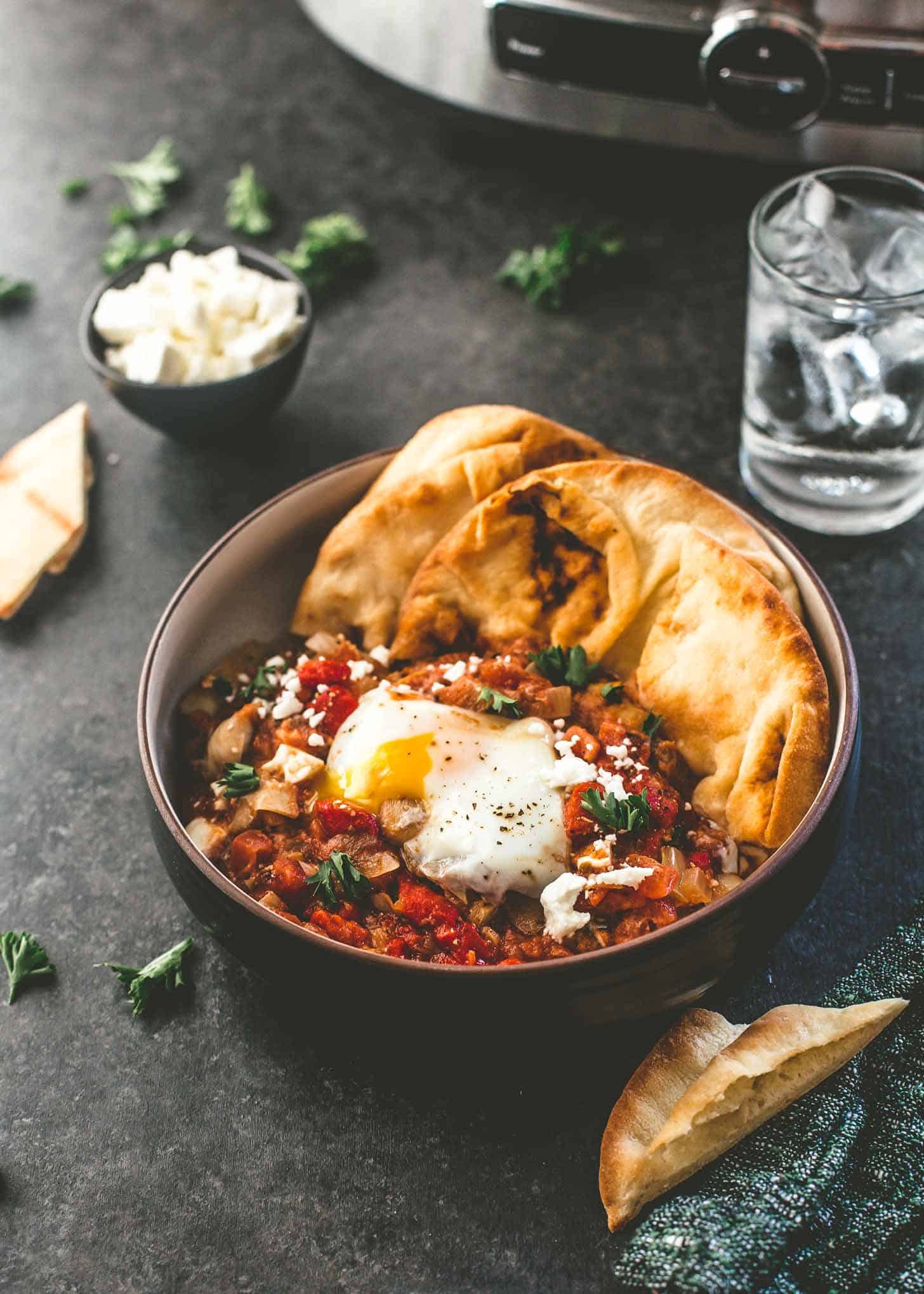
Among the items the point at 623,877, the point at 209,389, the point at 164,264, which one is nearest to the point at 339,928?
the point at 623,877

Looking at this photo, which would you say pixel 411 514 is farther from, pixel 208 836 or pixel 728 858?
pixel 728 858

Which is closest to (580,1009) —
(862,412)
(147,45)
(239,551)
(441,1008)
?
(441,1008)

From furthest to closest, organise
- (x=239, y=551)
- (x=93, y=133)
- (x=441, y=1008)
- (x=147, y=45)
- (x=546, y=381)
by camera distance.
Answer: (x=147, y=45), (x=93, y=133), (x=546, y=381), (x=239, y=551), (x=441, y=1008)

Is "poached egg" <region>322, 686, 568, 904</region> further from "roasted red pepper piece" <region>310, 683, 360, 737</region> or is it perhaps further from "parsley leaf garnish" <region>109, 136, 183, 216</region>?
"parsley leaf garnish" <region>109, 136, 183, 216</region>

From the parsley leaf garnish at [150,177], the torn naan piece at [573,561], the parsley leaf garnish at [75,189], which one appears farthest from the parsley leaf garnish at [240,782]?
the parsley leaf garnish at [75,189]

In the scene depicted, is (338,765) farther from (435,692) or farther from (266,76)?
(266,76)
